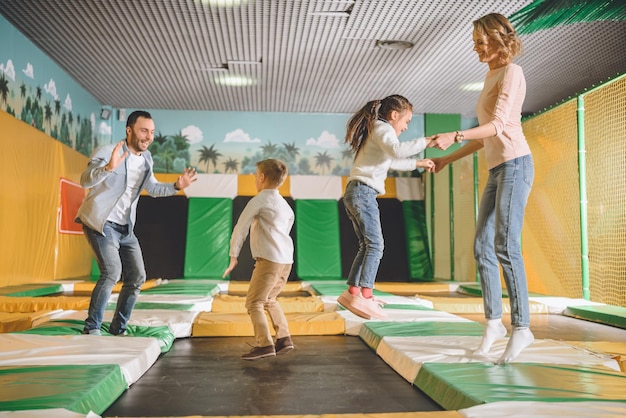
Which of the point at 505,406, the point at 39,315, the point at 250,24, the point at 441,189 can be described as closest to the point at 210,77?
the point at 250,24

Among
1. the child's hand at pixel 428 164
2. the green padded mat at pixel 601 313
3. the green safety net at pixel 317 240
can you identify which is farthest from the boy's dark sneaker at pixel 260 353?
the green safety net at pixel 317 240

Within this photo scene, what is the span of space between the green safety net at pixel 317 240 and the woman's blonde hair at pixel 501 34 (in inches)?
240

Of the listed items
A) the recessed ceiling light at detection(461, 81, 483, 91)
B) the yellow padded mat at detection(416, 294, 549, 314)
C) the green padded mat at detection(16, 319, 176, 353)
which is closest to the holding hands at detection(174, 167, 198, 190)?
the green padded mat at detection(16, 319, 176, 353)

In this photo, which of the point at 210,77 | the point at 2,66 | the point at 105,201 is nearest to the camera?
the point at 105,201

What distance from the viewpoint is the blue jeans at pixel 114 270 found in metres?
2.71

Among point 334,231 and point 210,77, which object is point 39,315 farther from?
point 334,231

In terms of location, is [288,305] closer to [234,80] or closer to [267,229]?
[267,229]

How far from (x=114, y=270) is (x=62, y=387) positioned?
1100 millimetres

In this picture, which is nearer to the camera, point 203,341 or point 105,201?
point 105,201

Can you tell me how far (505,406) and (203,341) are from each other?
7.08 feet

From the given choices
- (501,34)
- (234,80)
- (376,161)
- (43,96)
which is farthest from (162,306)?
(234,80)

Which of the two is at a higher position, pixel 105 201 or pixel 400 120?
pixel 400 120

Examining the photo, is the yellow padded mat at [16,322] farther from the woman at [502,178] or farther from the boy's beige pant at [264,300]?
the woman at [502,178]

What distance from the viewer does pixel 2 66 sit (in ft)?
18.6
